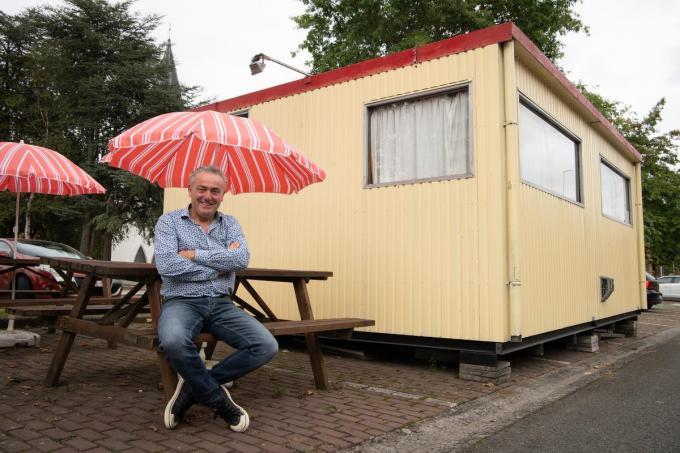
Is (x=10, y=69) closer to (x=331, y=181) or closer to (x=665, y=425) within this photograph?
(x=331, y=181)

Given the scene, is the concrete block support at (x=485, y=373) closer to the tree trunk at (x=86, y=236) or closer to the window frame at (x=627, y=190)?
the window frame at (x=627, y=190)

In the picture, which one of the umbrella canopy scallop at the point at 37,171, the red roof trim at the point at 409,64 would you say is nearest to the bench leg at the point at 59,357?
the umbrella canopy scallop at the point at 37,171

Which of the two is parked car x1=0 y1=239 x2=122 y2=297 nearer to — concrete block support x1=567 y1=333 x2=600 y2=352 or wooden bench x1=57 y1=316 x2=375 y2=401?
wooden bench x1=57 y1=316 x2=375 y2=401

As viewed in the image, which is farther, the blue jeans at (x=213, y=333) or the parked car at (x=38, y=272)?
→ the parked car at (x=38, y=272)

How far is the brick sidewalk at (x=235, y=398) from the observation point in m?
3.12

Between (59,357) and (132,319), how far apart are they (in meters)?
0.69

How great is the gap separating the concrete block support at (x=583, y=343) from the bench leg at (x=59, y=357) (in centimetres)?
634

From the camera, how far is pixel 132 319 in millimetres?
4070

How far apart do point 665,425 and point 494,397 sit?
1268 millimetres

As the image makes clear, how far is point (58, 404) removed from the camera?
12.3 ft

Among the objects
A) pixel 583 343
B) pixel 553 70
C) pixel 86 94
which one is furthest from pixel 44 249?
pixel 86 94

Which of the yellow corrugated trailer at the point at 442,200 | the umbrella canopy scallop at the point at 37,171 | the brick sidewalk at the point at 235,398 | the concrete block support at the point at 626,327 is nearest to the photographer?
the brick sidewalk at the point at 235,398

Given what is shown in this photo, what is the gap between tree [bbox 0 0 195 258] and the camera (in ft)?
70.2

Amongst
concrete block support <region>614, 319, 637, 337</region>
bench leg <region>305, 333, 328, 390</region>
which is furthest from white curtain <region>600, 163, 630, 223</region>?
bench leg <region>305, 333, 328, 390</region>
